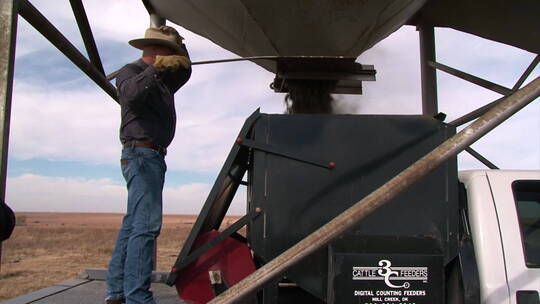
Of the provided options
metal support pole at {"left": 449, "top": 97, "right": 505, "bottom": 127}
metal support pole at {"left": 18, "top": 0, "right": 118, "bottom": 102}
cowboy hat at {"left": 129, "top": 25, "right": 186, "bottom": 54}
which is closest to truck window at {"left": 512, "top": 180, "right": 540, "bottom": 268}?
cowboy hat at {"left": 129, "top": 25, "right": 186, "bottom": 54}

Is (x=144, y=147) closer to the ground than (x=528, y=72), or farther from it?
closer to the ground

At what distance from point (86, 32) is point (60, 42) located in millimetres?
839

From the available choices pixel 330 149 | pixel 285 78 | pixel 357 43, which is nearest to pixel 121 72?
pixel 330 149

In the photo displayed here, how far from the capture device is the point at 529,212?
303 cm

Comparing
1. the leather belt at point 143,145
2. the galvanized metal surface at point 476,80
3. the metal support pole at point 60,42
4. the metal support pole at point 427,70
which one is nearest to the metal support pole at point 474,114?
the galvanized metal surface at point 476,80

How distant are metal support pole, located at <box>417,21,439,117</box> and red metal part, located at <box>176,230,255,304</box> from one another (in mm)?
6287

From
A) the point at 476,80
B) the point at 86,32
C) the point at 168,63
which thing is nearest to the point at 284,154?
the point at 168,63

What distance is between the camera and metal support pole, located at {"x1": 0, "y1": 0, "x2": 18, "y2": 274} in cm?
292

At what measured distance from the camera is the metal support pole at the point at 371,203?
2.32 metres

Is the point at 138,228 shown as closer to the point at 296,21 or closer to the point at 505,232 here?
the point at 505,232

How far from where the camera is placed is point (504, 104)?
251 cm

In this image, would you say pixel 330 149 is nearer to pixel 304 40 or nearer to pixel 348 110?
pixel 304 40

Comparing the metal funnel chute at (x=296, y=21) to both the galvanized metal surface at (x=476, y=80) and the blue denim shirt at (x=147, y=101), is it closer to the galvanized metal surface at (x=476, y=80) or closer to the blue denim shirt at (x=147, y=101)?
the galvanized metal surface at (x=476, y=80)

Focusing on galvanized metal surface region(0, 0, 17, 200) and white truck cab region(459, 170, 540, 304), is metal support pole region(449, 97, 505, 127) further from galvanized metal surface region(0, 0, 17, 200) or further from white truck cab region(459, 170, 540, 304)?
galvanized metal surface region(0, 0, 17, 200)
